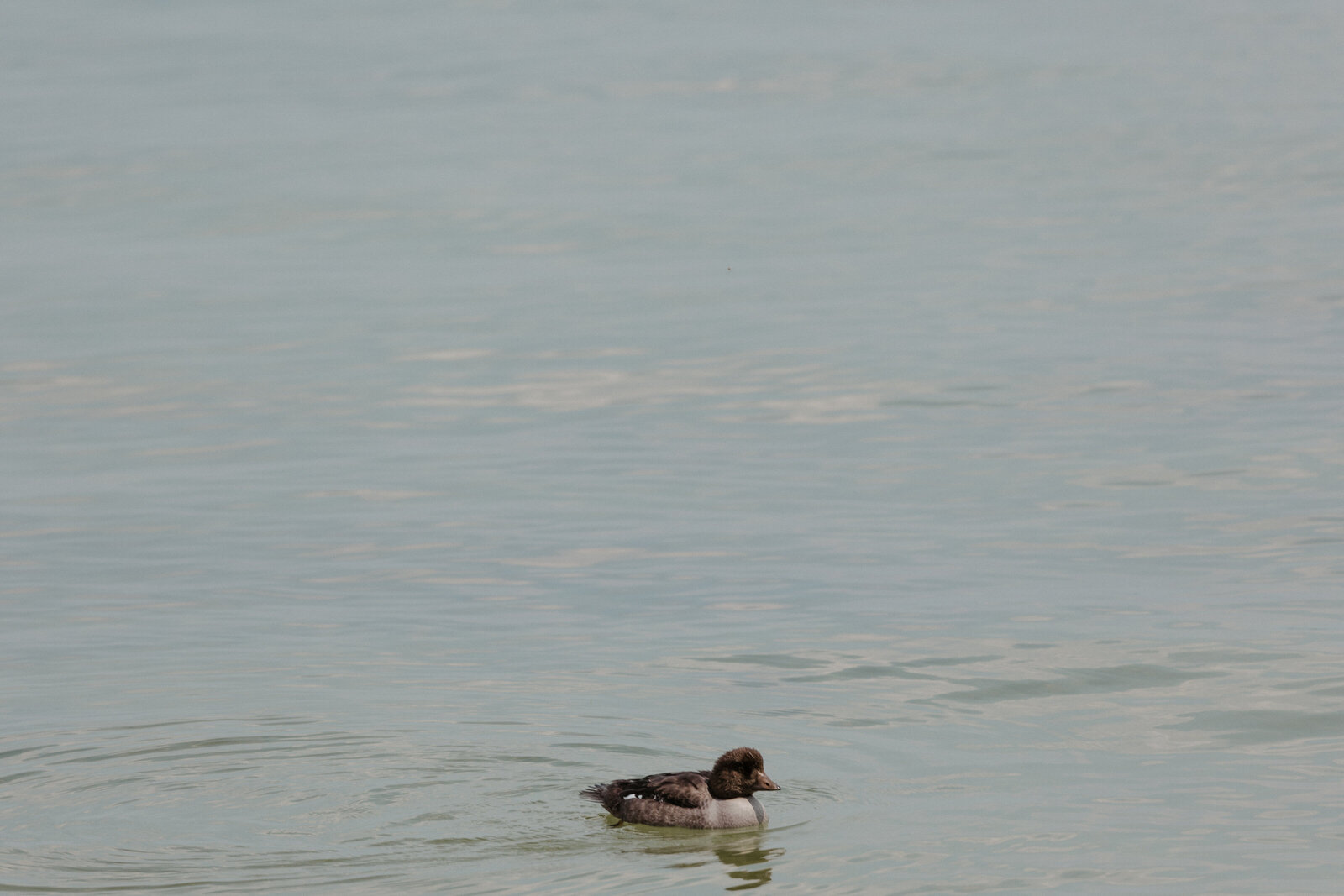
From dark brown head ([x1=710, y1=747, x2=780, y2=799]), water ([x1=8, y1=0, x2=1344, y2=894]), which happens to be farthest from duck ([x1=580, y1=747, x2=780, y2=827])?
water ([x1=8, y1=0, x2=1344, y2=894])

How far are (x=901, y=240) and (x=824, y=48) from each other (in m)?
11.6

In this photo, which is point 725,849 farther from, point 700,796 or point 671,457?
point 671,457

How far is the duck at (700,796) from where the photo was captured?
1094cm

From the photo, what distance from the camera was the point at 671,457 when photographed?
798 inches

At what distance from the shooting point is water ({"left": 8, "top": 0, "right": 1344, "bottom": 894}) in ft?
36.8

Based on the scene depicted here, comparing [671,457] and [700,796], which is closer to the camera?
[700,796]

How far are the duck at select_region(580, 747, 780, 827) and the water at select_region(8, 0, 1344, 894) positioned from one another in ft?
0.49

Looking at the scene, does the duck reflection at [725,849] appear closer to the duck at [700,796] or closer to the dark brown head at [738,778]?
the duck at [700,796]

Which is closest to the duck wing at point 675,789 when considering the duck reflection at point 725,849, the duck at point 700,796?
the duck at point 700,796

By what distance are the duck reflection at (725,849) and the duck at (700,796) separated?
0.25 ft

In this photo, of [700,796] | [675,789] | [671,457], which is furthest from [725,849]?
[671,457]

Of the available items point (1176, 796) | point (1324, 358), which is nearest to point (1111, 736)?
point (1176, 796)

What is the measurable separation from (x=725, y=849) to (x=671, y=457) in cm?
948

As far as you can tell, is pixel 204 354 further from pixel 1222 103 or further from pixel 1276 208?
pixel 1222 103
